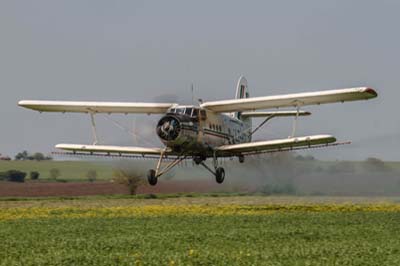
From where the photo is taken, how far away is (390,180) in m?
63.5

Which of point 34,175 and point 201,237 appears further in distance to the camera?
point 34,175

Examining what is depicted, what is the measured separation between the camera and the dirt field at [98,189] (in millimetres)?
73625

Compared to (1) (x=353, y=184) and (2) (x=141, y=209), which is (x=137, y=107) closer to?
(2) (x=141, y=209)

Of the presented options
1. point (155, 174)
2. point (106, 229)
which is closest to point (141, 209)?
point (155, 174)

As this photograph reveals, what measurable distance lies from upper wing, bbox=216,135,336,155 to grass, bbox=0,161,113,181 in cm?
6999

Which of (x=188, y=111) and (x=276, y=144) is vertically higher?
(x=188, y=111)

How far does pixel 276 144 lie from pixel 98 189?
178 feet

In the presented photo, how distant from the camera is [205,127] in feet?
147

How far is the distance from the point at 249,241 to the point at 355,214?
50.6 ft

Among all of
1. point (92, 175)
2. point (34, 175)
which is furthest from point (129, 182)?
point (34, 175)

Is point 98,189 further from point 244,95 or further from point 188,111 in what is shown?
point 188,111

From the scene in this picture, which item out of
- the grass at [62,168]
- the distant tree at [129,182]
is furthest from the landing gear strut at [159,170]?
the grass at [62,168]

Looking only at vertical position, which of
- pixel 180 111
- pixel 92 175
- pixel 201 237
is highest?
pixel 92 175

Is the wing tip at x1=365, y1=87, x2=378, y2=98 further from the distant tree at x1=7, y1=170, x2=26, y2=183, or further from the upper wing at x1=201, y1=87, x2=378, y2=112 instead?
the distant tree at x1=7, y1=170, x2=26, y2=183
